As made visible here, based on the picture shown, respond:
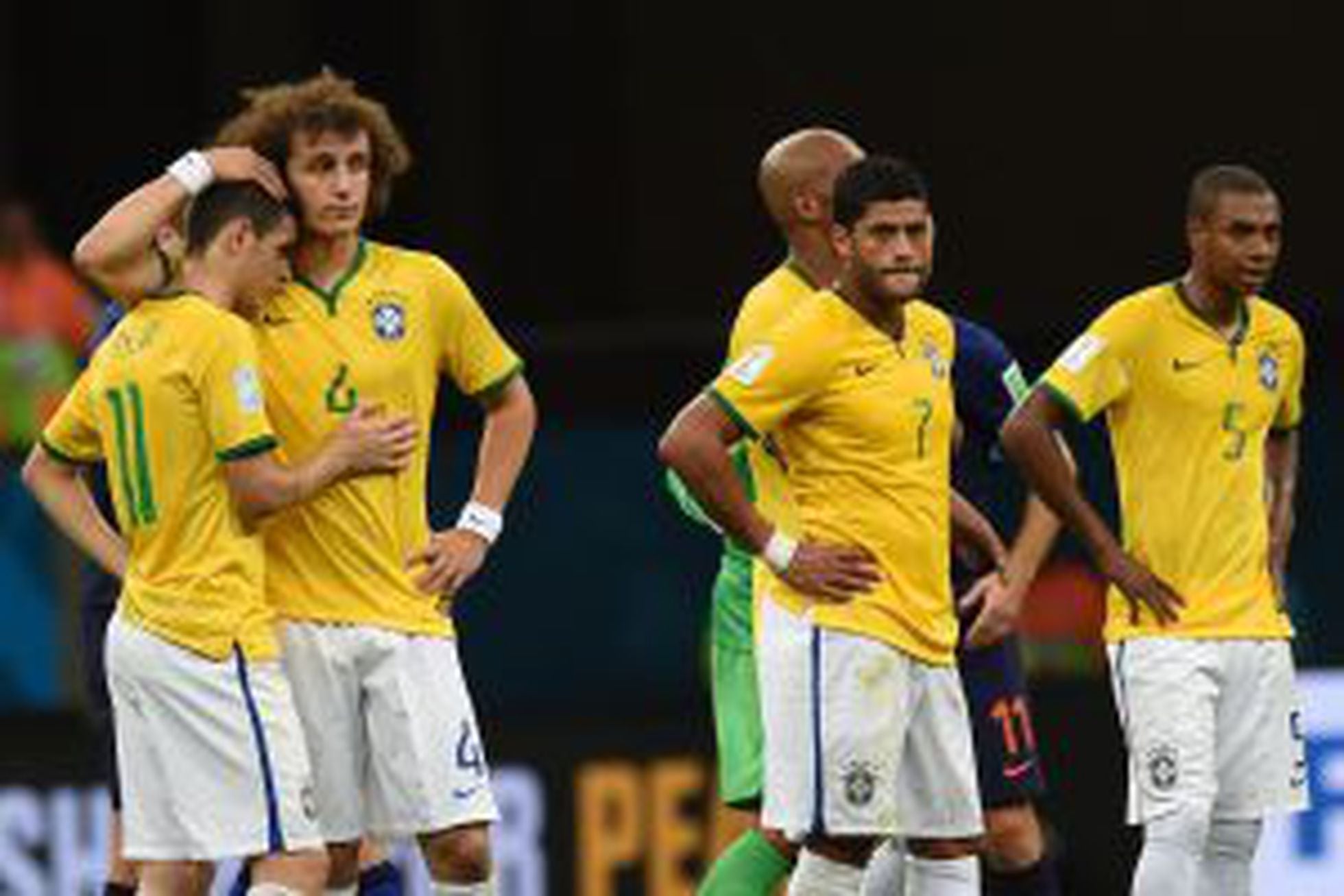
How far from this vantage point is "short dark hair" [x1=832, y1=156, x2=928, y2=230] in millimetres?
12266

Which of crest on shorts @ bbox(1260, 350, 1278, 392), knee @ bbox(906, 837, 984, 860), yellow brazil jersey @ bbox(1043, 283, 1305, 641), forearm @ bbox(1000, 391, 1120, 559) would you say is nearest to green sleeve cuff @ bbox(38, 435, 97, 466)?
knee @ bbox(906, 837, 984, 860)

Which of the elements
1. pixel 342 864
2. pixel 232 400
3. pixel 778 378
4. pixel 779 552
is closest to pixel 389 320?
pixel 232 400

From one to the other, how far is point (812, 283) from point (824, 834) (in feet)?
5.42

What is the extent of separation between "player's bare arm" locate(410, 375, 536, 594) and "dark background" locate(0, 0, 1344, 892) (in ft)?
22.6

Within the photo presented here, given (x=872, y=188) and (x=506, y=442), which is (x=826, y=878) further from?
(x=872, y=188)

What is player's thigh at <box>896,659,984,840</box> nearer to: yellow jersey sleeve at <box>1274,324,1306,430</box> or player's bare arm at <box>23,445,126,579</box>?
yellow jersey sleeve at <box>1274,324,1306,430</box>

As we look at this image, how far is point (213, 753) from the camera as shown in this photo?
11.9 m

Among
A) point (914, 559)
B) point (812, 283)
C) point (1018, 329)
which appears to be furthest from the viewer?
point (1018, 329)

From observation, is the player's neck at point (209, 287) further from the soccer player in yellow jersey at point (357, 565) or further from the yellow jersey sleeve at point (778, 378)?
the yellow jersey sleeve at point (778, 378)

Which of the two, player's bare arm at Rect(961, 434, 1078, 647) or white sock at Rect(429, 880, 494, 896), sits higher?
player's bare arm at Rect(961, 434, 1078, 647)

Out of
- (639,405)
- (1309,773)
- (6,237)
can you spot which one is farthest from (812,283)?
(6,237)

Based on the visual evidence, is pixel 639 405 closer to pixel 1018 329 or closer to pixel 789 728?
pixel 1018 329

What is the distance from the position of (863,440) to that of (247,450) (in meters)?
1.46

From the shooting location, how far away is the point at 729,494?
12.4 m
